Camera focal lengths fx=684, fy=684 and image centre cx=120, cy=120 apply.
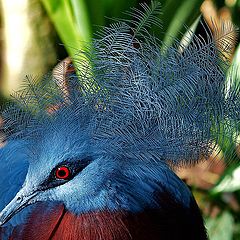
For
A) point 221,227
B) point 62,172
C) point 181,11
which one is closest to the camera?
point 62,172

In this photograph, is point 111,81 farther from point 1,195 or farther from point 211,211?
point 211,211

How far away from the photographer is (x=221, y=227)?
7.50 feet

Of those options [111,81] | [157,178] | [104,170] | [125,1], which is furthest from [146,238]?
[125,1]

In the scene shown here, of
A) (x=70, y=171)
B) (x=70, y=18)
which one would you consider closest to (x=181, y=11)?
(x=70, y=18)

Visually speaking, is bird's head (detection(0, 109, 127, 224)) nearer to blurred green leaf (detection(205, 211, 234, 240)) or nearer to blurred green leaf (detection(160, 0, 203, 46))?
blurred green leaf (detection(160, 0, 203, 46))

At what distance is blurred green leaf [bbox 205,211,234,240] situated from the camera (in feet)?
7.37

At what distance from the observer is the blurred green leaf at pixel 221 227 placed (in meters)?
2.25

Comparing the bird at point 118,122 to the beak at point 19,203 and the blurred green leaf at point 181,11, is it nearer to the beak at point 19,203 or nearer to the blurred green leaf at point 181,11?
the beak at point 19,203

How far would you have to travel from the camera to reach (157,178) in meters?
1.47

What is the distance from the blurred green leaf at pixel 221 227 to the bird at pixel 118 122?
0.87 m

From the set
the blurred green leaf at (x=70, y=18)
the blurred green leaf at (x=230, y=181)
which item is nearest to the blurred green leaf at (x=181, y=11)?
the blurred green leaf at (x=70, y=18)

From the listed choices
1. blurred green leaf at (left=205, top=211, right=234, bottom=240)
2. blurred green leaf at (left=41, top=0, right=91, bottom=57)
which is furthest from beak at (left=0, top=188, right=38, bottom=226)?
blurred green leaf at (left=205, top=211, right=234, bottom=240)

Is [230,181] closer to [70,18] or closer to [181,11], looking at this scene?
[181,11]

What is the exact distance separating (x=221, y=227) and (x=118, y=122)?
1.09 m
